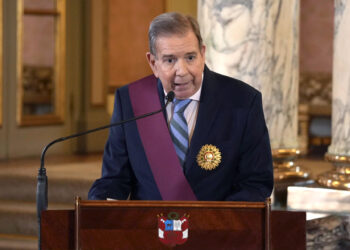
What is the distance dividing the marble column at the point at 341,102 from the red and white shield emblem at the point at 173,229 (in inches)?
118

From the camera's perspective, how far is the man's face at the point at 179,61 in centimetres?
231

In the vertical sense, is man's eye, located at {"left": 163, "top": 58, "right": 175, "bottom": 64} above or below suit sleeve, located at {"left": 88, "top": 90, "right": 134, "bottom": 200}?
above

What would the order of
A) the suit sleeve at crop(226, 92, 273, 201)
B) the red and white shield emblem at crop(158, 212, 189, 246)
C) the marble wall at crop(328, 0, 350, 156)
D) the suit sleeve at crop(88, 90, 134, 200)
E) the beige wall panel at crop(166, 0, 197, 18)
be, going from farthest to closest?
the beige wall panel at crop(166, 0, 197, 18) < the marble wall at crop(328, 0, 350, 156) < the suit sleeve at crop(88, 90, 134, 200) < the suit sleeve at crop(226, 92, 273, 201) < the red and white shield emblem at crop(158, 212, 189, 246)

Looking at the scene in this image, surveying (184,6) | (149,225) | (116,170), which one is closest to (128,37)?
(184,6)

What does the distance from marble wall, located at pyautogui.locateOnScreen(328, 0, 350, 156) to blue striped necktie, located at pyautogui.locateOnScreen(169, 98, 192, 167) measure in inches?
97.0

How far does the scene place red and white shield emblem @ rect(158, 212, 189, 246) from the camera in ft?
6.49

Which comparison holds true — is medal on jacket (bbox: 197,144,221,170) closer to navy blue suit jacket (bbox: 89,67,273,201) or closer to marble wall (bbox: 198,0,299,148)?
navy blue suit jacket (bbox: 89,67,273,201)

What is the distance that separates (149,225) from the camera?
201cm

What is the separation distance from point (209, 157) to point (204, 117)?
0.13 meters

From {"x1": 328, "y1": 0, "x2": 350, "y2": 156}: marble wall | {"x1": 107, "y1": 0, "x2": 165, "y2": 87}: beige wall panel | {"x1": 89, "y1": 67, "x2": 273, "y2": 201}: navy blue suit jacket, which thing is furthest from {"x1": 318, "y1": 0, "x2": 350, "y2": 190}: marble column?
{"x1": 107, "y1": 0, "x2": 165, "y2": 87}: beige wall panel

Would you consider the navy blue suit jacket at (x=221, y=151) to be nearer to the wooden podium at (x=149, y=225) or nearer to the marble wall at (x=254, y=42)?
the wooden podium at (x=149, y=225)

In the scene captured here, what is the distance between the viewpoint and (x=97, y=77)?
27.7 ft

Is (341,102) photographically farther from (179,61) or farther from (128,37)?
(128,37)

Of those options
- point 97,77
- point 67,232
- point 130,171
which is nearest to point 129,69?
point 97,77
